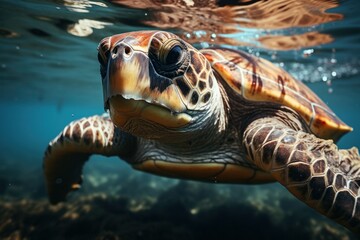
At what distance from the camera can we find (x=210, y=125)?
2.90 m

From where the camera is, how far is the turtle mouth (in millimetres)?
1929

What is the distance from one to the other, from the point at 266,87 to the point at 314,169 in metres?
1.36

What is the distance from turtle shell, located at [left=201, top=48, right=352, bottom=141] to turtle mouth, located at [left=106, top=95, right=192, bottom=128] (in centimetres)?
127

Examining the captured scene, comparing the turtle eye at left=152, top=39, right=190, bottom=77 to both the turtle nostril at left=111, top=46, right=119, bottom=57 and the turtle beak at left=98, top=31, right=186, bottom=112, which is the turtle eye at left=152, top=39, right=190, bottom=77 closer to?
the turtle beak at left=98, top=31, right=186, bottom=112

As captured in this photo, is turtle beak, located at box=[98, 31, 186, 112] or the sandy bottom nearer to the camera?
turtle beak, located at box=[98, 31, 186, 112]

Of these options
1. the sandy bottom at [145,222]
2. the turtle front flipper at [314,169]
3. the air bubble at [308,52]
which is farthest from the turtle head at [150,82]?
the air bubble at [308,52]

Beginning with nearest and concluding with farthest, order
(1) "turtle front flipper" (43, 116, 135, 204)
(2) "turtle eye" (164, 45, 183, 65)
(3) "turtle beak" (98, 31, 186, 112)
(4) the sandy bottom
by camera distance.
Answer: (3) "turtle beak" (98, 31, 186, 112) → (2) "turtle eye" (164, 45, 183, 65) → (1) "turtle front flipper" (43, 116, 135, 204) → (4) the sandy bottom

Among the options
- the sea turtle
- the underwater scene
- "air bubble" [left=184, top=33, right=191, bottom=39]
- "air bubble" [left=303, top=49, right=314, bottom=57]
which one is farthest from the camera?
"air bubble" [left=303, top=49, right=314, bottom=57]

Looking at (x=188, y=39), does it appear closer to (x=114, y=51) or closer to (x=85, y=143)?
(x=85, y=143)

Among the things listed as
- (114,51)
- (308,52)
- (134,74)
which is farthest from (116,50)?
(308,52)

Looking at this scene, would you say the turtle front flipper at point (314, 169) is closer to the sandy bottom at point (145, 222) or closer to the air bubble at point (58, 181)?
the sandy bottom at point (145, 222)

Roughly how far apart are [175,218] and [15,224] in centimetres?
277

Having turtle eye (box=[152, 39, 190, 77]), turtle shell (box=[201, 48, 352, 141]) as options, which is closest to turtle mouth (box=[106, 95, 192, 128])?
turtle eye (box=[152, 39, 190, 77])

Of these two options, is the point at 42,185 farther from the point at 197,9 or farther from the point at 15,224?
the point at 197,9
